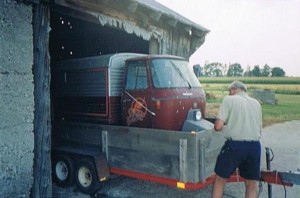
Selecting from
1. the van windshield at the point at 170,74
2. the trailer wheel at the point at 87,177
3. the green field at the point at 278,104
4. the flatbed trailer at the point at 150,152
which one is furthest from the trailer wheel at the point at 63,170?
the green field at the point at 278,104

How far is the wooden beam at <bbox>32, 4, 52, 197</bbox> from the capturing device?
5.94 meters

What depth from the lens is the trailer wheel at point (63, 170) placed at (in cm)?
725

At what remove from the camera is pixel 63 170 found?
25.2 ft

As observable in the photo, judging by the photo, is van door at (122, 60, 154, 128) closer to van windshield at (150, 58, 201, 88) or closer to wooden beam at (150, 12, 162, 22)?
van windshield at (150, 58, 201, 88)

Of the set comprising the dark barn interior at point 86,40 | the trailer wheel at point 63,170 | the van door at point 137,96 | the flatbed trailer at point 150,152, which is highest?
the dark barn interior at point 86,40

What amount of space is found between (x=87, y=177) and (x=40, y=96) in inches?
87.0

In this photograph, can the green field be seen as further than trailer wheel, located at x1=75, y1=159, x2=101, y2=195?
Yes

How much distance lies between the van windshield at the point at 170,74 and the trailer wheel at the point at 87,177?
2.22 m

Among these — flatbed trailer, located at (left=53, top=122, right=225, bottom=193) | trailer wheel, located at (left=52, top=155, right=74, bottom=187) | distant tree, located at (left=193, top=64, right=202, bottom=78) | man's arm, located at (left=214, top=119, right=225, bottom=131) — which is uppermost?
distant tree, located at (left=193, top=64, right=202, bottom=78)

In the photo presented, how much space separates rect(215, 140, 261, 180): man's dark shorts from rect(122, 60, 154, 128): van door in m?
1.84

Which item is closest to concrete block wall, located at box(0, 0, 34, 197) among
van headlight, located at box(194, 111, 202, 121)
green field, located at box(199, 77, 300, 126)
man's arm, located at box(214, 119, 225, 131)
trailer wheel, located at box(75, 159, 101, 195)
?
trailer wheel, located at box(75, 159, 101, 195)

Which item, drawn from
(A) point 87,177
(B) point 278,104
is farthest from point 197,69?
(B) point 278,104

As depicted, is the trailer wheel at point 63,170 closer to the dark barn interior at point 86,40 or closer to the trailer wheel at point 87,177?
the trailer wheel at point 87,177

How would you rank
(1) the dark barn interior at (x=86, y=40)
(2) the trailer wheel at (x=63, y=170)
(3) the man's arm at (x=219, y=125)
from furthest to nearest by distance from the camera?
(1) the dark barn interior at (x=86, y=40), (2) the trailer wheel at (x=63, y=170), (3) the man's arm at (x=219, y=125)
